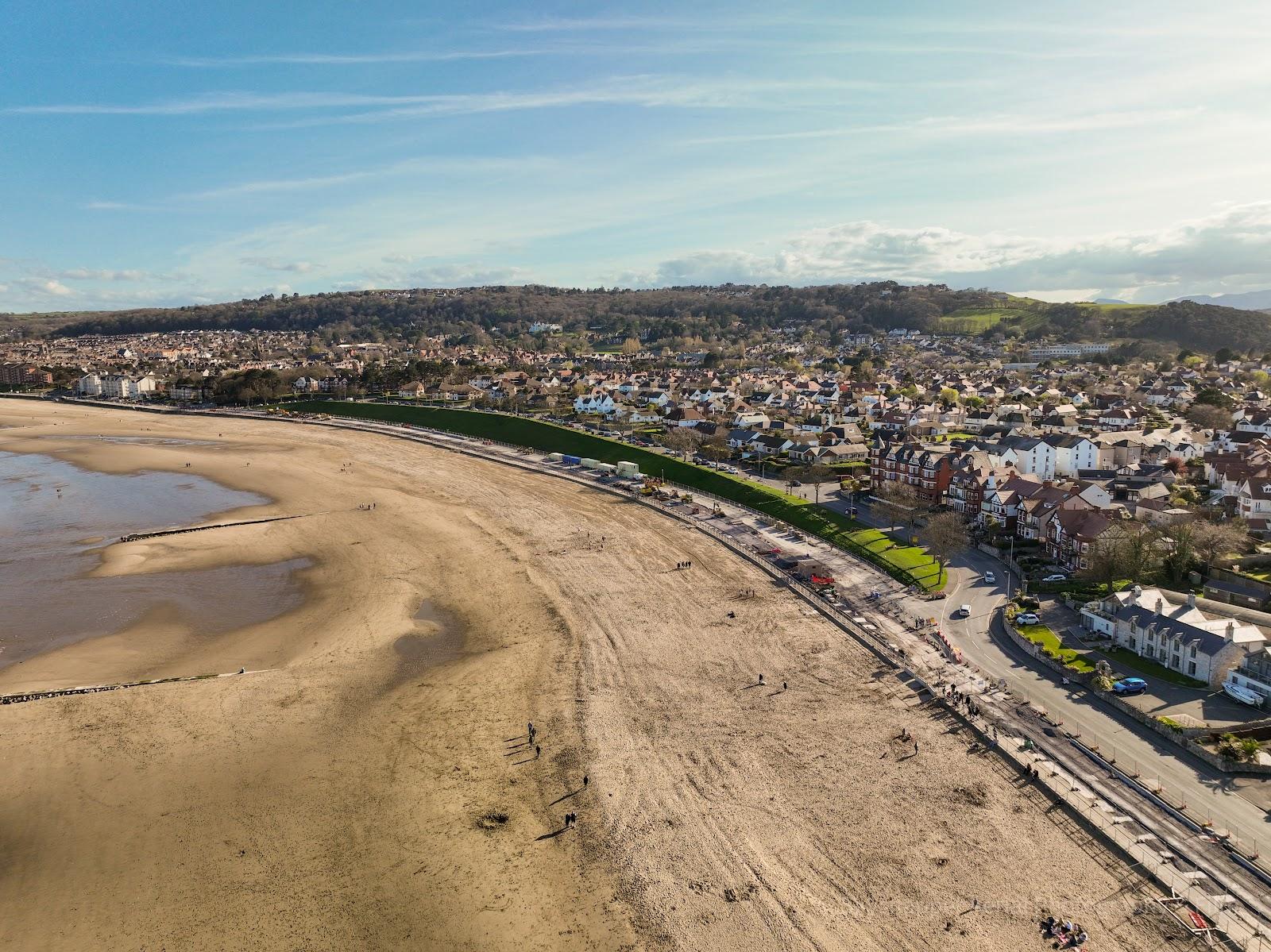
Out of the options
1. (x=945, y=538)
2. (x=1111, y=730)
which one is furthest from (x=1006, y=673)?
(x=945, y=538)

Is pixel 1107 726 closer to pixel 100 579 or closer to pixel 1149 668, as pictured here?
pixel 1149 668

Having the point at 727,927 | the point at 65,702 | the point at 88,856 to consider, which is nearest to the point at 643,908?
the point at 727,927

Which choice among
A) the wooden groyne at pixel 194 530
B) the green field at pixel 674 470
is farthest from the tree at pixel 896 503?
the wooden groyne at pixel 194 530

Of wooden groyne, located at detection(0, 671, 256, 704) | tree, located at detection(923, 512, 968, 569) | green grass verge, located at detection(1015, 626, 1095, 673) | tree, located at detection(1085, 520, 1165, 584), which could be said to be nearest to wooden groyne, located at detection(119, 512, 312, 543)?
wooden groyne, located at detection(0, 671, 256, 704)

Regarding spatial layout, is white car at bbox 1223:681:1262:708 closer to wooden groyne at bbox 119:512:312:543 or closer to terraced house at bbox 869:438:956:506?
terraced house at bbox 869:438:956:506

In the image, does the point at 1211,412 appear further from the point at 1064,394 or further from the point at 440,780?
the point at 440,780
